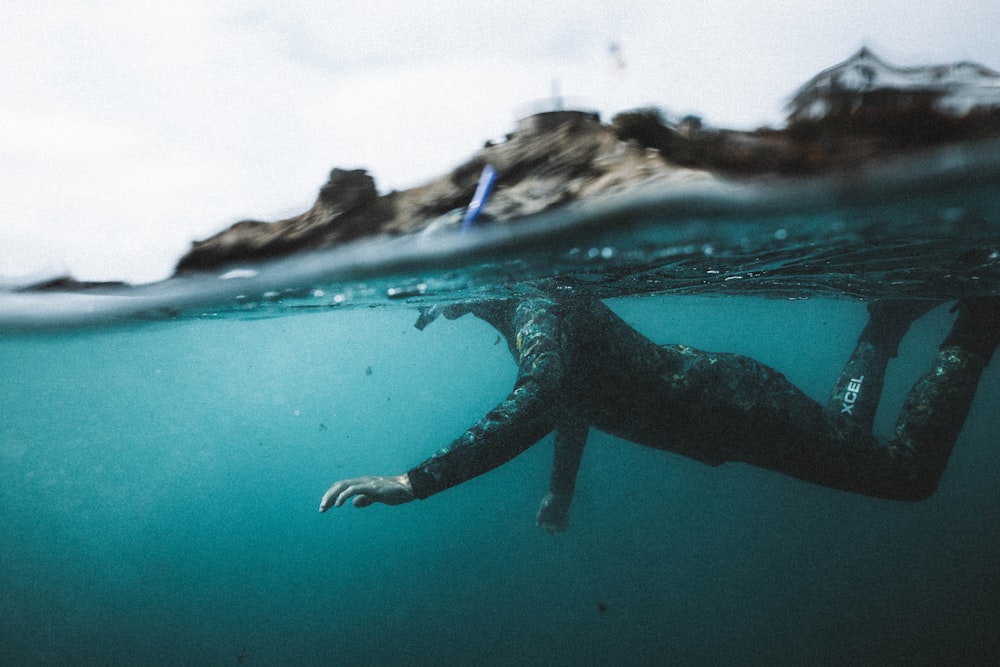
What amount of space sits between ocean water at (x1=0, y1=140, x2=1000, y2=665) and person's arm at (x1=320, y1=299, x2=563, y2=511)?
1.32 meters

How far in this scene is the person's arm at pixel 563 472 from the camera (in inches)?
263

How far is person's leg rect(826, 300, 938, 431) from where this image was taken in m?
5.68

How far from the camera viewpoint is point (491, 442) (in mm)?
3207

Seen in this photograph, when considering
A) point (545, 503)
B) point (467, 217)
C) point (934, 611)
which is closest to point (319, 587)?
point (545, 503)

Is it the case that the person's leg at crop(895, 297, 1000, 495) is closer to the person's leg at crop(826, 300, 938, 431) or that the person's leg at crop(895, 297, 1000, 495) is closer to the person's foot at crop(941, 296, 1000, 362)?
the person's foot at crop(941, 296, 1000, 362)

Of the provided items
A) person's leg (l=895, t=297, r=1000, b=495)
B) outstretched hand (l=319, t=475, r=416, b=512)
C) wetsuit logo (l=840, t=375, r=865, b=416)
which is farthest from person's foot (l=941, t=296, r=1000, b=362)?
outstretched hand (l=319, t=475, r=416, b=512)

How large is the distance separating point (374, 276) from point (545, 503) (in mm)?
4557

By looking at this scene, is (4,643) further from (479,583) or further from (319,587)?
(479,583)

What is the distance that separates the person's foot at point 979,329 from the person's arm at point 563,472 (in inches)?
167

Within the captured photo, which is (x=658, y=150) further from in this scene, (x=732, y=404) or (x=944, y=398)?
(x=944, y=398)

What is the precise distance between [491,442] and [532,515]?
29.8 m

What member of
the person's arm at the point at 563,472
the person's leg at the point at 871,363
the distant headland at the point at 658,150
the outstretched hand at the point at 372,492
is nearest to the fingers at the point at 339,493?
the outstretched hand at the point at 372,492

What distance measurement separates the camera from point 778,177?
3.06m

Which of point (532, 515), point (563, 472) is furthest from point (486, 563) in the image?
point (563, 472)
